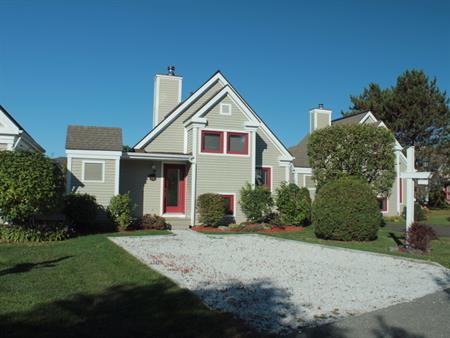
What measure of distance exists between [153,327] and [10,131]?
1328 cm

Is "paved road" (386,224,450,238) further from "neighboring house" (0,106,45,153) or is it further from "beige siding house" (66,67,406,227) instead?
"neighboring house" (0,106,45,153)

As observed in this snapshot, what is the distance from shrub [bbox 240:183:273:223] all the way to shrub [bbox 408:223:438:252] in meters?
7.83

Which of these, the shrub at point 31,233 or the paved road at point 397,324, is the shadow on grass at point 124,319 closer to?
the paved road at point 397,324

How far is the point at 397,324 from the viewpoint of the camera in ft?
17.1

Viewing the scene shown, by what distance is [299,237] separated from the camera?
52.0ft

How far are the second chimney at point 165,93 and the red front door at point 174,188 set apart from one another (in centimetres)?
386

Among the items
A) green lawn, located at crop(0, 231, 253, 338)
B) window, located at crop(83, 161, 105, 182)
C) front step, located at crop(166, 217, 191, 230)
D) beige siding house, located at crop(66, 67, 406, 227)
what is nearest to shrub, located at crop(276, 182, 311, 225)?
beige siding house, located at crop(66, 67, 406, 227)

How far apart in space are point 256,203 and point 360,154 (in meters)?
5.26

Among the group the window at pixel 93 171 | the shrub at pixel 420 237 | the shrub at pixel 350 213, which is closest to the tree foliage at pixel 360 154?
the shrub at pixel 350 213

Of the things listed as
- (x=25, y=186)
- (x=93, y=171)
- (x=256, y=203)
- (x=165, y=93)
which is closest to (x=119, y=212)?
(x=93, y=171)

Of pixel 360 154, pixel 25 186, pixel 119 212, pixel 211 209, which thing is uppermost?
pixel 360 154

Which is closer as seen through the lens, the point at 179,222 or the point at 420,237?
the point at 420,237

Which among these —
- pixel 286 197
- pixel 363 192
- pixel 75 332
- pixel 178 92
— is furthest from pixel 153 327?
pixel 178 92

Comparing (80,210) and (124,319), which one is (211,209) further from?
(124,319)
